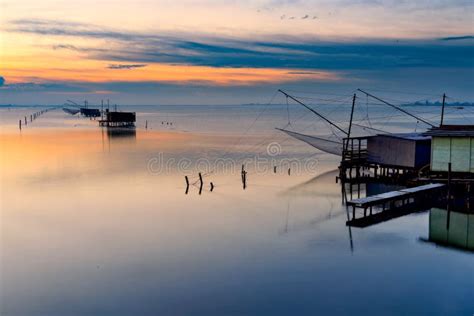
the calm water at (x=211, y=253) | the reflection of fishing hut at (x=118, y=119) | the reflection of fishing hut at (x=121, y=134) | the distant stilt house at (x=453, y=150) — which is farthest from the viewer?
the reflection of fishing hut at (x=118, y=119)

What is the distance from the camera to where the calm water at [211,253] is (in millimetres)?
11281

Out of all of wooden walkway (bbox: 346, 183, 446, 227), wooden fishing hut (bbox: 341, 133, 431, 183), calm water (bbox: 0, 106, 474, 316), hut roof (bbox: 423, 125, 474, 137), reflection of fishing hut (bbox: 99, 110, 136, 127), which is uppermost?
reflection of fishing hut (bbox: 99, 110, 136, 127)

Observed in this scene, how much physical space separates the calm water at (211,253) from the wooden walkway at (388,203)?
0.60 metres

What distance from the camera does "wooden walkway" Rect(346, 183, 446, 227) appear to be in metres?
18.0

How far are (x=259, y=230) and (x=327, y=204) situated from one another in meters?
5.03

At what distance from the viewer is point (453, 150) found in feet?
72.0

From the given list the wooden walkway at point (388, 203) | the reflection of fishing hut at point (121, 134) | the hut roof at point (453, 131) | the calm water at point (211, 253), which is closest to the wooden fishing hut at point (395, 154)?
the hut roof at point (453, 131)

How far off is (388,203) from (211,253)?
9.15 m

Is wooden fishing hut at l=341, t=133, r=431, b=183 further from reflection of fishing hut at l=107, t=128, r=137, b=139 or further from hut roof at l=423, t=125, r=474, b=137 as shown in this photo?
reflection of fishing hut at l=107, t=128, r=137, b=139

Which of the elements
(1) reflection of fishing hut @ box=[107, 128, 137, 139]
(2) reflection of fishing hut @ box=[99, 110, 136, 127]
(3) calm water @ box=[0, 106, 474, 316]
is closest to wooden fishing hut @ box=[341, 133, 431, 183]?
(3) calm water @ box=[0, 106, 474, 316]

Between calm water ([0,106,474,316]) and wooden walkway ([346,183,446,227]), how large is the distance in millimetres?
603

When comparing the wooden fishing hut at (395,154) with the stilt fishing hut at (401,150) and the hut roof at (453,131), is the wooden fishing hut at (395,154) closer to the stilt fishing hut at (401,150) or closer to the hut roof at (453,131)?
the stilt fishing hut at (401,150)

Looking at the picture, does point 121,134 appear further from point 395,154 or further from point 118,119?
point 395,154

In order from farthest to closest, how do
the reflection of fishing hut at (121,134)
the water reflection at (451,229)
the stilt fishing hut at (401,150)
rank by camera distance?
the reflection of fishing hut at (121,134) → the stilt fishing hut at (401,150) → the water reflection at (451,229)
